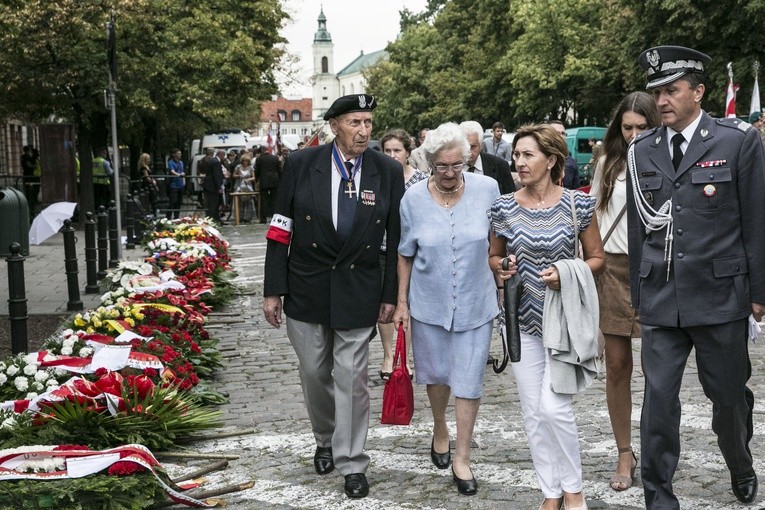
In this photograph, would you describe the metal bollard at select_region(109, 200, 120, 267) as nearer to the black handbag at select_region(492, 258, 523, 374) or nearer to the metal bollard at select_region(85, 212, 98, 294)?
the metal bollard at select_region(85, 212, 98, 294)

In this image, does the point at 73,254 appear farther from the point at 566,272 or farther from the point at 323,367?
the point at 566,272

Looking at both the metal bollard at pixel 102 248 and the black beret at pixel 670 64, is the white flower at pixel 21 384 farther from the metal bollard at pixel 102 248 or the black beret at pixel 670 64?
the metal bollard at pixel 102 248

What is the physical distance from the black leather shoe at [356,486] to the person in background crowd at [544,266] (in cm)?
91

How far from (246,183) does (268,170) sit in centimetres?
179

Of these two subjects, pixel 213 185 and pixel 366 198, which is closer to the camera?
pixel 366 198

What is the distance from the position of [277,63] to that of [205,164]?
14796 millimetres

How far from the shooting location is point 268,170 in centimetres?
2775

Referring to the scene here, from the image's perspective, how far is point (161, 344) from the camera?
26.6 feet

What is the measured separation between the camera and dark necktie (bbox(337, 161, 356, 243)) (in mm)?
5980

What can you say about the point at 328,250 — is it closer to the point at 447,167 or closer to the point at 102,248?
the point at 447,167

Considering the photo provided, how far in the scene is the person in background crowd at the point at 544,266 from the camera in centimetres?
509

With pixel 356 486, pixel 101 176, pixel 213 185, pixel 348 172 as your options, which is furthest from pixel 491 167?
pixel 101 176

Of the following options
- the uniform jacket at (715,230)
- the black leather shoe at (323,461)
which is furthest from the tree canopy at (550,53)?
the uniform jacket at (715,230)

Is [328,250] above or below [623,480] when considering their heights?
above
